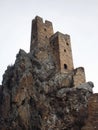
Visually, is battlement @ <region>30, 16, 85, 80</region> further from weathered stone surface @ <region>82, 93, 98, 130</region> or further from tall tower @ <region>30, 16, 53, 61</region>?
weathered stone surface @ <region>82, 93, 98, 130</region>

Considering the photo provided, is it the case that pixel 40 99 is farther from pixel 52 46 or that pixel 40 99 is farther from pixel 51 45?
pixel 51 45

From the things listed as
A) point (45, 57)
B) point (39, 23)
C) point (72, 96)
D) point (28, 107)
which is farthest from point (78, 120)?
point (39, 23)

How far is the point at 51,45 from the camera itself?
177ft

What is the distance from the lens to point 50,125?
1640 inches

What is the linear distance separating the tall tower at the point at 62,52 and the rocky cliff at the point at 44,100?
4.58ft

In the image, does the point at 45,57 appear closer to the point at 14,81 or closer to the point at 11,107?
the point at 14,81

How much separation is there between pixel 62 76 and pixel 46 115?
7.37 metres

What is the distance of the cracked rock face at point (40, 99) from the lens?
42.1 metres

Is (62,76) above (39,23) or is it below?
below

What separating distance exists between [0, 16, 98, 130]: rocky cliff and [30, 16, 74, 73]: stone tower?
1753 millimetres

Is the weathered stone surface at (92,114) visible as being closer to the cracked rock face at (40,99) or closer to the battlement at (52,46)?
the cracked rock face at (40,99)

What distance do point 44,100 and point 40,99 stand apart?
0.61m

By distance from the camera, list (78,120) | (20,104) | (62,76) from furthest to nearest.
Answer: (62,76)
(20,104)
(78,120)

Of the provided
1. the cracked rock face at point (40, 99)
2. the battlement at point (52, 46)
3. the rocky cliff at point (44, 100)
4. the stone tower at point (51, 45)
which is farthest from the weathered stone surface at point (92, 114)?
the stone tower at point (51, 45)
